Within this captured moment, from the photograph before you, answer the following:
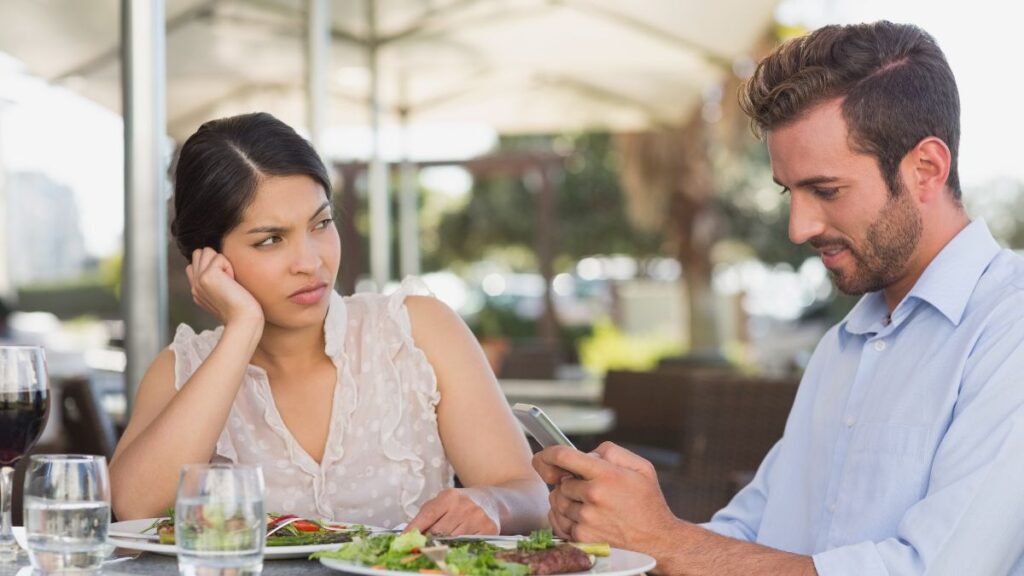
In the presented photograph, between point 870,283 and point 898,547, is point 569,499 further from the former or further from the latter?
point 870,283

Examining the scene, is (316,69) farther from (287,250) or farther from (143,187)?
(287,250)

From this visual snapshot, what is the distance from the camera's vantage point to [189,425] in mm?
2232

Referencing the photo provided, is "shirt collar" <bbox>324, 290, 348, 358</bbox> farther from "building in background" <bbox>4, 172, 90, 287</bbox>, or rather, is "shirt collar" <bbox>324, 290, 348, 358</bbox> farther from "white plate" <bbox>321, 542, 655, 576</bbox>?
"building in background" <bbox>4, 172, 90, 287</bbox>

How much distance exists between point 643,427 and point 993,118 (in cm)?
1384

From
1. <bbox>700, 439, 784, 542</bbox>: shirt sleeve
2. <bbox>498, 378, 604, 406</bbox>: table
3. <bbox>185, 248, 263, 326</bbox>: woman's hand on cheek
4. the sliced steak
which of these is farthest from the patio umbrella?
the sliced steak

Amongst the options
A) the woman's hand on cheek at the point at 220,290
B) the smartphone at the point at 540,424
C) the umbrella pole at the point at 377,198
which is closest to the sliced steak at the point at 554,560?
the smartphone at the point at 540,424

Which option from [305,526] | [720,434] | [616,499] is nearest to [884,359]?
[616,499]

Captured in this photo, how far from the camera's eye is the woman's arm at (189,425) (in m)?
2.21

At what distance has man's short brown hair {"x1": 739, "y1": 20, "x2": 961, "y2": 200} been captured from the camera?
6.65 feet

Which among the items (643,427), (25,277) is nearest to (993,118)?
(25,277)

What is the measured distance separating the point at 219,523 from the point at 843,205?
1.14 metres

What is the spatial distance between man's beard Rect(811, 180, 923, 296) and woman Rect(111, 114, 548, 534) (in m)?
0.67

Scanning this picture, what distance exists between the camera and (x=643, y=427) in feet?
19.2

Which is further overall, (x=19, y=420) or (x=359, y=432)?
(x=359, y=432)
